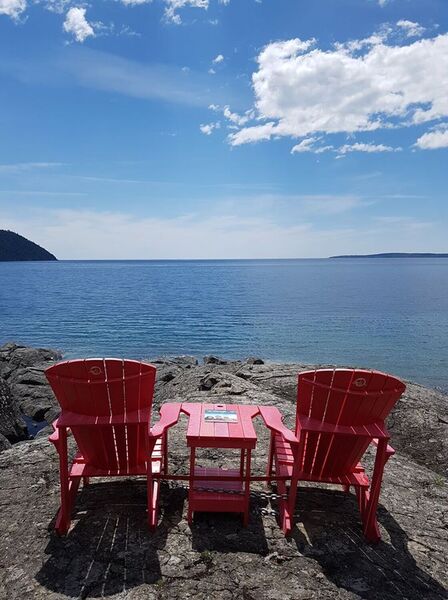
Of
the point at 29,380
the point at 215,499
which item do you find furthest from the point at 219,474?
the point at 29,380

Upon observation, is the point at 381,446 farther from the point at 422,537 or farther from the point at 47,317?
the point at 47,317

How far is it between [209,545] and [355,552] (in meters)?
1.28

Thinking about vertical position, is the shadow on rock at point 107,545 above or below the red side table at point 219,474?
below

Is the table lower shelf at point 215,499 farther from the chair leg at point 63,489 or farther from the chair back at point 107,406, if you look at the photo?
the chair leg at point 63,489

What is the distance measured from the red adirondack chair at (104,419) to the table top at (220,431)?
1.37ft

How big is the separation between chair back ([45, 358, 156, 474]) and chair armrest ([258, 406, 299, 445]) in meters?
1.20

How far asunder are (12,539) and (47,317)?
39653 mm

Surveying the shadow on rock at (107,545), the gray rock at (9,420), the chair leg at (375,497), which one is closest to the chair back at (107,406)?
the shadow on rock at (107,545)

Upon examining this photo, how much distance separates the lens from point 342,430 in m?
4.06

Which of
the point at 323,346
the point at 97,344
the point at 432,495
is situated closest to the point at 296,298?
the point at 323,346

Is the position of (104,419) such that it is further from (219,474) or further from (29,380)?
(29,380)

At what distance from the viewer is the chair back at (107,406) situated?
402 centimetres

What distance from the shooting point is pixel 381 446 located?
13.4 ft

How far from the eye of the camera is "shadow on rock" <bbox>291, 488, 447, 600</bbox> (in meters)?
3.54
